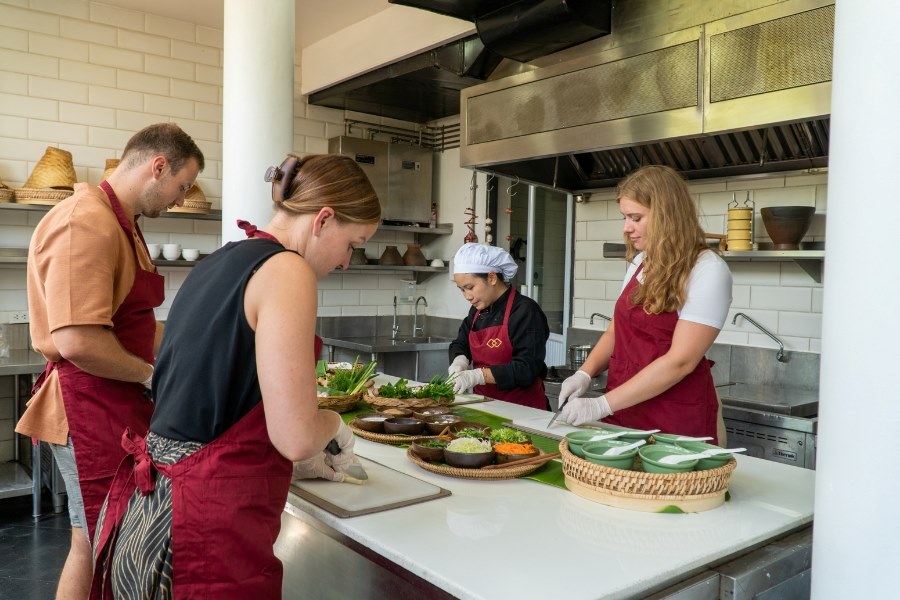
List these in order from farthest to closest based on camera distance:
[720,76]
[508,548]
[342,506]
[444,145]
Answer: [444,145]
[720,76]
[342,506]
[508,548]

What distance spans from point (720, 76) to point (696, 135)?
0.26m

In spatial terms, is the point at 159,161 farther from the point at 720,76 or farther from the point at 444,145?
the point at 444,145

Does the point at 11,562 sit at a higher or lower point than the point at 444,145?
lower

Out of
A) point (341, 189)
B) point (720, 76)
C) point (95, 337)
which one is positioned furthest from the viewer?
point (720, 76)

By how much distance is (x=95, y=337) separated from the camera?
7.25 ft

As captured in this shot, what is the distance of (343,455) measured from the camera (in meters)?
1.92

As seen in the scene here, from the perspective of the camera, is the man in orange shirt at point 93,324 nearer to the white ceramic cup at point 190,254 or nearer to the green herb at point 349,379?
the green herb at point 349,379

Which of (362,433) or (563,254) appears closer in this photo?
(362,433)

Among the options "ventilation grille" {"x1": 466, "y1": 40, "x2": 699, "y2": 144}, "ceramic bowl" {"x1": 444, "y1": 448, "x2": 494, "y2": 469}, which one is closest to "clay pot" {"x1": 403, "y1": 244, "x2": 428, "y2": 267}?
"ventilation grille" {"x1": 466, "y1": 40, "x2": 699, "y2": 144}

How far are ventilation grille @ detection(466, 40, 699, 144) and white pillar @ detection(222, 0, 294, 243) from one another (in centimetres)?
127

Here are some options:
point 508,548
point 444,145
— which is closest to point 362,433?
point 508,548

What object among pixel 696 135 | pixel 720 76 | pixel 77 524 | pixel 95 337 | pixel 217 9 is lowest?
pixel 77 524

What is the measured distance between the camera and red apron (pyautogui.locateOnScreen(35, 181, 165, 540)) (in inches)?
90.4

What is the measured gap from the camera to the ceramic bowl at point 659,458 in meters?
1.79
